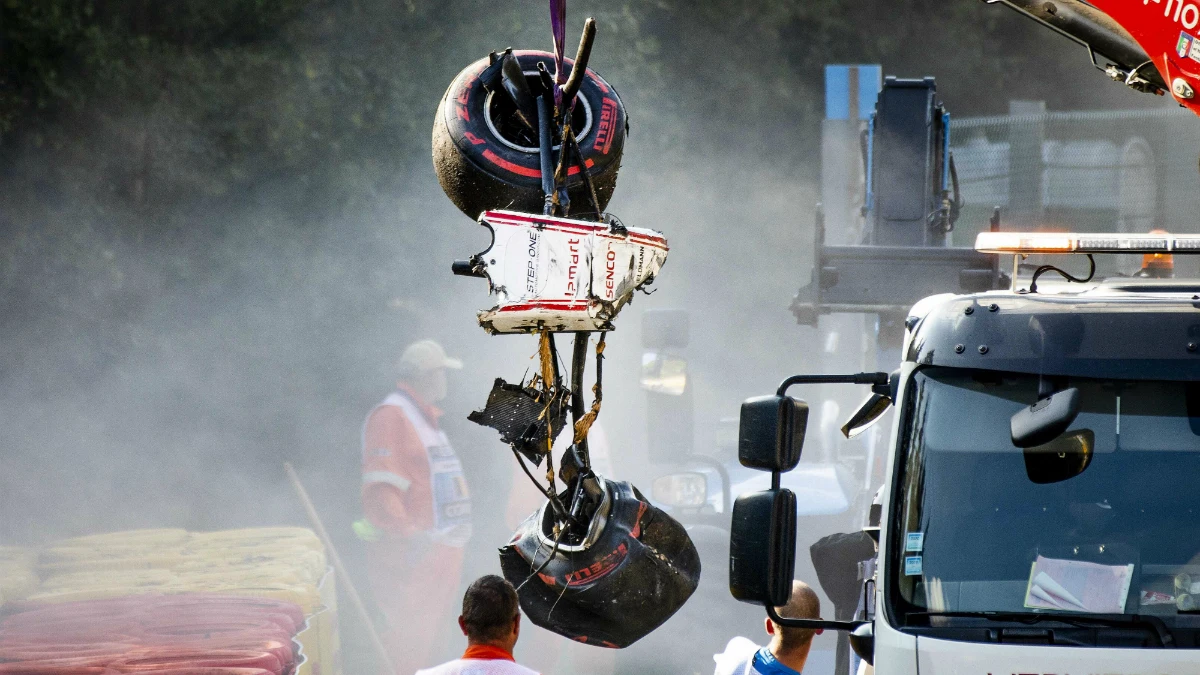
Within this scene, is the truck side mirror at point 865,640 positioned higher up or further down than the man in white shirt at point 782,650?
higher up

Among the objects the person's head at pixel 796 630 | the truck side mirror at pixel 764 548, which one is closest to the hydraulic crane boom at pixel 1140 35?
the truck side mirror at pixel 764 548

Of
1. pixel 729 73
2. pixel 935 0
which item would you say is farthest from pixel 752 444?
pixel 935 0

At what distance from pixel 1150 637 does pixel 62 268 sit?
849cm

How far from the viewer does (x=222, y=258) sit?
11.2 m

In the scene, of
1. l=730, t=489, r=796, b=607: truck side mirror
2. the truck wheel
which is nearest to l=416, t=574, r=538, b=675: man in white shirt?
l=730, t=489, r=796, b=607: truck side mirror

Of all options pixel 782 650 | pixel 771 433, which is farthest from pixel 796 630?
pixel 771 433

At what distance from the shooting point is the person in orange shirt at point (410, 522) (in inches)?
390

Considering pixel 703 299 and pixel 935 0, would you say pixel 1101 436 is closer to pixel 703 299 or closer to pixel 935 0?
pixel 703 299

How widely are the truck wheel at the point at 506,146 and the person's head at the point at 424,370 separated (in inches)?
234

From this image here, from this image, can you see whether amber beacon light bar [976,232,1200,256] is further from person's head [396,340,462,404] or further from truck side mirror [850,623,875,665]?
person's head [396,340,462,404]

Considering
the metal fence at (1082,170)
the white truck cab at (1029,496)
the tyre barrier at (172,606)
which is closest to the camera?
the white truck cab at (1029,496)

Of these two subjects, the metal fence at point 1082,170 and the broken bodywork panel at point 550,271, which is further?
the metal fence at point 1082,170

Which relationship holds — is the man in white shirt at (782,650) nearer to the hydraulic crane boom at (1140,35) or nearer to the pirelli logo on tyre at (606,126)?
the pirelli logo on tyre at (606,126)

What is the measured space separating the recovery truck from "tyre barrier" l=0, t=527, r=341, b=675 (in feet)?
11.5
